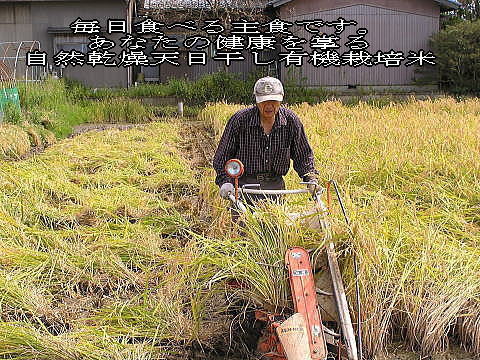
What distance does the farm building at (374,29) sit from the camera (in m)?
17.1

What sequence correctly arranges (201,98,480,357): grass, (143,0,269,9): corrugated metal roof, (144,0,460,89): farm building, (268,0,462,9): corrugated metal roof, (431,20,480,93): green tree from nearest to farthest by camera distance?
(201,98,480,357): grass
(431,20,480,93): green tree
(144,0,460,89): farm building
(268,0,462,9): corrugated metal roof
(143,0,269,9): corrugated metal roof

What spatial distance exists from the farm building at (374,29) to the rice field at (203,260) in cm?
1168

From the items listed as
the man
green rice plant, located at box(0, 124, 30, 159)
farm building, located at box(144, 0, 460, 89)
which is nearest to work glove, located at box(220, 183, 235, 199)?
the man

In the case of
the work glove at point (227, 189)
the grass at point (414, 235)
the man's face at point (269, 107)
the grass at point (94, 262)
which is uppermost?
the man's face at point (269, 107)

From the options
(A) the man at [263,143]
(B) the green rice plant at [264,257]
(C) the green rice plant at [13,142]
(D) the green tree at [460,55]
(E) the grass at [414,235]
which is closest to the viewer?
(B) the green rice plant at [264,257]

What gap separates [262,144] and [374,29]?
14.7m

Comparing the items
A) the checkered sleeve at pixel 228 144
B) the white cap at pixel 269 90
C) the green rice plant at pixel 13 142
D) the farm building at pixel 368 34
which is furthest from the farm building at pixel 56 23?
the white cap at pixel 269 90

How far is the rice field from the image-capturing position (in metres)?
2.74

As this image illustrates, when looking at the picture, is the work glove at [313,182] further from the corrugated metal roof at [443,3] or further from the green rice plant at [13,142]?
the corrugated metal roof at [443,3]

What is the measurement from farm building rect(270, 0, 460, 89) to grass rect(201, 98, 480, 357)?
36.0ft

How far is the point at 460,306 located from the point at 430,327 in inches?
7.1

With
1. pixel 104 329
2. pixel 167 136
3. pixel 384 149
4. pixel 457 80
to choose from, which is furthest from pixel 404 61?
pixel 104 329

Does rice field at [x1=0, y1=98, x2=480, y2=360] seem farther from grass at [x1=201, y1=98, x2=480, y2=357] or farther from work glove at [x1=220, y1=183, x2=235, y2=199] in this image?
work glove at [x1=220, y1=183, x2=235, y2=199]

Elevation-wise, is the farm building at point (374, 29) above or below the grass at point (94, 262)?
above
